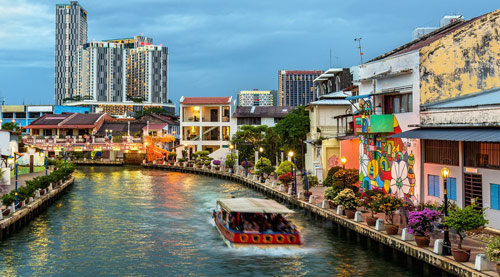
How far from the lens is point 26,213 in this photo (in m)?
37.4

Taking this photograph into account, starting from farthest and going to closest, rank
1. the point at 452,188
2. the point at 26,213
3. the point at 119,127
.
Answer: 1. the point at 119,127
2. the point at 26,213
3. the point at 452,188

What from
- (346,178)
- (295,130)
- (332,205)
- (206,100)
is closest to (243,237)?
(332,205)

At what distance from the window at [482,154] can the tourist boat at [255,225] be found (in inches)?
392

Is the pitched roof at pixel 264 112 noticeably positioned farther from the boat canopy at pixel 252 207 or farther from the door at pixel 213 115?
the boat canopy at pixel 252 207

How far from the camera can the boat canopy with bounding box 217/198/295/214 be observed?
29133 millimetres

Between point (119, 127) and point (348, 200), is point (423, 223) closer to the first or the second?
point (348, 200)

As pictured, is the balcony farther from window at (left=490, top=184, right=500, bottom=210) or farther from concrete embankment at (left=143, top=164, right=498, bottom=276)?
window at (left=490, top=184, right=500, bottom=210)

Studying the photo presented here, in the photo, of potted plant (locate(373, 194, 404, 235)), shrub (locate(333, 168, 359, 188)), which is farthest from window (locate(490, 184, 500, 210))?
shrub (locate(333, 168, 359, 188))

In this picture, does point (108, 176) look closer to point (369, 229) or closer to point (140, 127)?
point (140, 127)

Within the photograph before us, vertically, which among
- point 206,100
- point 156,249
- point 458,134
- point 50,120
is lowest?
point 156,249

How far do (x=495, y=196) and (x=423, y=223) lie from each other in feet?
16.5

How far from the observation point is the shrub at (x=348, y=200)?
33312 millimetres

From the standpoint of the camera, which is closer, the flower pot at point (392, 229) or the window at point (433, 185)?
the flower pot at point (392, 229)

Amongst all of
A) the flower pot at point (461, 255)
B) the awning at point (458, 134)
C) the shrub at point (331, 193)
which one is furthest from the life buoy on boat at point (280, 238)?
the shrub at point (331, 193)
